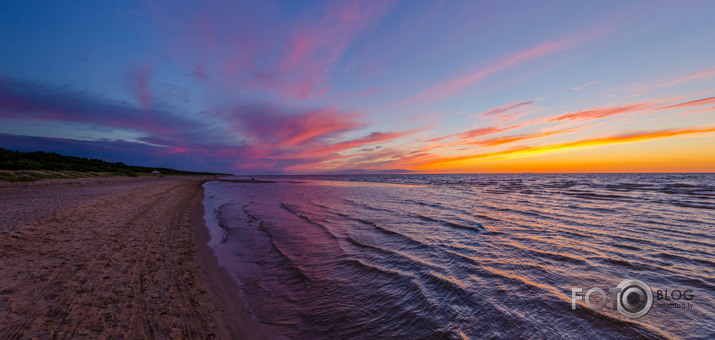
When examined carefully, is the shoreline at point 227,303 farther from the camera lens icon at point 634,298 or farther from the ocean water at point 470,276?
the camera lens icon at point 634,298

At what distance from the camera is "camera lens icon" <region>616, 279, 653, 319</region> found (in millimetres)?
5582

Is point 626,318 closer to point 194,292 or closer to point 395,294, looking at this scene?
point 395,294

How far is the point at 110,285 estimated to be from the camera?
19.1 feet

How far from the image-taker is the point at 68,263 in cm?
682

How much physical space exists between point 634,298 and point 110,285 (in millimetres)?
13127

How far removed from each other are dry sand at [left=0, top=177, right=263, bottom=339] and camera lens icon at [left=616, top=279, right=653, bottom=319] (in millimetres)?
8367

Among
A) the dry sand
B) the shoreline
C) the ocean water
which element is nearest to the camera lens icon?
the ocean water

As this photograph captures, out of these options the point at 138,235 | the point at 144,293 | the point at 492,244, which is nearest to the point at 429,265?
the point at 492,244

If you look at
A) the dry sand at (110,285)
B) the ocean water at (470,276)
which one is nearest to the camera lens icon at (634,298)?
the ocean water at (470,276)

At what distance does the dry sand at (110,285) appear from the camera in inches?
173

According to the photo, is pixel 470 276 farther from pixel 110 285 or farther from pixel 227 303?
pixel 110 285

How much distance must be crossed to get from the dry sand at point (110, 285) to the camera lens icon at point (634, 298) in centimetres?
837

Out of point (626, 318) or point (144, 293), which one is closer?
point (626, 318)

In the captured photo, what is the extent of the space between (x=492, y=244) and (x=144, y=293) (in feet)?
38.8
